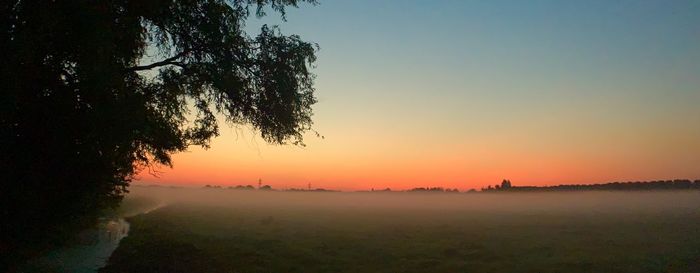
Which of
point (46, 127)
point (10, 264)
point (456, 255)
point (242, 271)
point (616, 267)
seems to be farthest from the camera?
point (456, 255)

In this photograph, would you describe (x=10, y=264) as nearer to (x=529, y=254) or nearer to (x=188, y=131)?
(x=188, y=131)

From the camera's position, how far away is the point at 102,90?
51.0ft

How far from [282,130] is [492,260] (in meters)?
23.6

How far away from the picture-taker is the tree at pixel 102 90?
14.6 metres

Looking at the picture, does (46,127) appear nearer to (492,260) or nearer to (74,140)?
(74,140)

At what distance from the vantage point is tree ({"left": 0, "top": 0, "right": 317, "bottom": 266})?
47.8ft

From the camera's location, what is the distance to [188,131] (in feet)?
80.0

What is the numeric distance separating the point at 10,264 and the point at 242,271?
13.3m

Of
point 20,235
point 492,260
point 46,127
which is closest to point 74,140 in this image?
point 46,127

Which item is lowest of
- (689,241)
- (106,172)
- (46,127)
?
(689,241)

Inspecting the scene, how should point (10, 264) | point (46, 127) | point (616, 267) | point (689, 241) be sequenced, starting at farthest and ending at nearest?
point (689, 241) < point (616, 267) < point (10, 264) < point (46, 127)

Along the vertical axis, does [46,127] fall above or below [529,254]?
above

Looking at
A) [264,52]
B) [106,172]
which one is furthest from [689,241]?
[106,172]

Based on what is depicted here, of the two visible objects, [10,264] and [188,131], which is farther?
[188,131]
